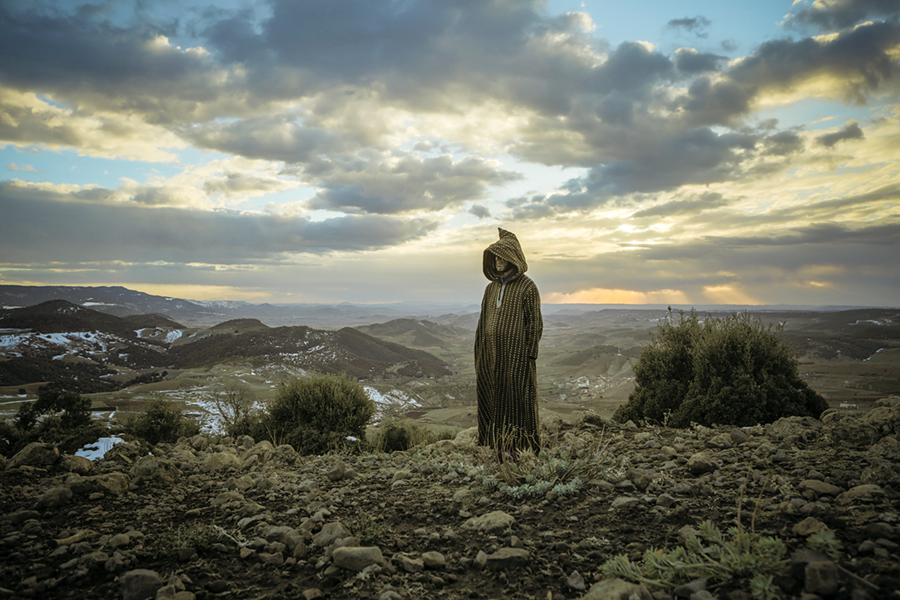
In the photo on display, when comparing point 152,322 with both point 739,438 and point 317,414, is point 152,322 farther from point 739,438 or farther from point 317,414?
point 739,438

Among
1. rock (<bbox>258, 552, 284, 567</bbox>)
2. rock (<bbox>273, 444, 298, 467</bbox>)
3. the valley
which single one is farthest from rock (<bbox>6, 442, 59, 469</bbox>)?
the valley

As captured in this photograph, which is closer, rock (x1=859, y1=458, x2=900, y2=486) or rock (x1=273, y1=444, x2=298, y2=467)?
rock (x1=859, y1=458, x2=900, y2=486)

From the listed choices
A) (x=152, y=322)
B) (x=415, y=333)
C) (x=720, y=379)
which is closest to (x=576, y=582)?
(x=720, y=379)

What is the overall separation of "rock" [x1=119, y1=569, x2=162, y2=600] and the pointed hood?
4.99m

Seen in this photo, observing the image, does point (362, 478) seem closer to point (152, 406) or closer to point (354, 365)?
point (152, 406)

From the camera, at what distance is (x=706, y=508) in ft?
10.4

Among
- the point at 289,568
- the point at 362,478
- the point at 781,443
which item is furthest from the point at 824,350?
the point at 289,568

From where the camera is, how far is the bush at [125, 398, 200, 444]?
29.9 ft

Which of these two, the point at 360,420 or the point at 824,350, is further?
the point at 824,350

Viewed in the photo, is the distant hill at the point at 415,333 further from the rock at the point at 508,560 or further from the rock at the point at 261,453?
the rock at the point at 508,560

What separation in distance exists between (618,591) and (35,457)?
6.50 m

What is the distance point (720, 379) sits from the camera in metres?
7.91

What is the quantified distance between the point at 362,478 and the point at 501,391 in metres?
2.29

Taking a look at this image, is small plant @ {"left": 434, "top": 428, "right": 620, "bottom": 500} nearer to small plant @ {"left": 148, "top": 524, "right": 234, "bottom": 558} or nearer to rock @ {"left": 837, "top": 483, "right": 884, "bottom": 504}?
rock @ {"left": 837, "top": 483, "right": 884, "bottom": 504}
